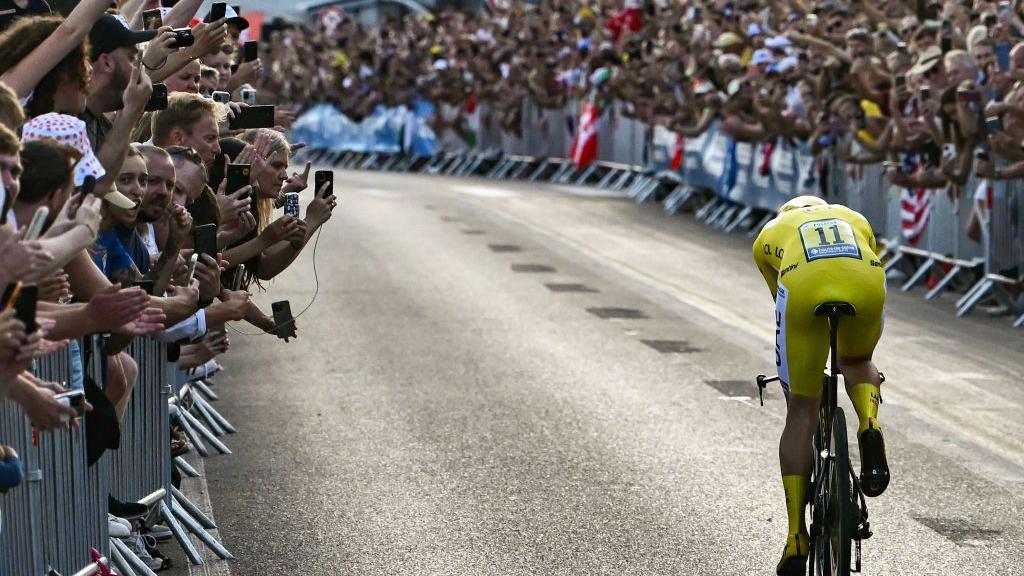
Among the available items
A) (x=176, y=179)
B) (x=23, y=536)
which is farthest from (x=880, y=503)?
(x=23, y=536)

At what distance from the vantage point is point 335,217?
28.5m

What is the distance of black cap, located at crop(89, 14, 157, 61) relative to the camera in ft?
23.8

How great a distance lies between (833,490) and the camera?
6.68 meters

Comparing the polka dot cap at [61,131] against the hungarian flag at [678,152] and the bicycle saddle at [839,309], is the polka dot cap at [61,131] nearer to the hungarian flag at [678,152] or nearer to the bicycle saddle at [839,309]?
the bicycle saddle at [839,309]

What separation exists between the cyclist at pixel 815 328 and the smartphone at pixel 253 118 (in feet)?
10.3

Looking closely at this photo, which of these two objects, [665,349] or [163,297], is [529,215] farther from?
[163,297]

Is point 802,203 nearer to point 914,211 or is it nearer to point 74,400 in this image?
point 74,400

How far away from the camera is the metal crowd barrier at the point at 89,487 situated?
5832mm

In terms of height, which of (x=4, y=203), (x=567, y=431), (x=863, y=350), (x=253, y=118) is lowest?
(x=567, y=431)

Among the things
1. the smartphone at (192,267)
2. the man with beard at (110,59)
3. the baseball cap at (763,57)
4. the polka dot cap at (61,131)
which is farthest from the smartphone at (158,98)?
the baseball cap at (763,57)

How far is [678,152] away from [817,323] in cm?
2242

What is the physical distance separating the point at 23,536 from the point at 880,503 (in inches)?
194

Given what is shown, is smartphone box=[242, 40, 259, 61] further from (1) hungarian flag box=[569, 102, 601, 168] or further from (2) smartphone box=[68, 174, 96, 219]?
(1) hungarian flag box=[569, 102, 601, 168]

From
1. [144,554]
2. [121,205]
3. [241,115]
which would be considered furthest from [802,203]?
[241,115]
